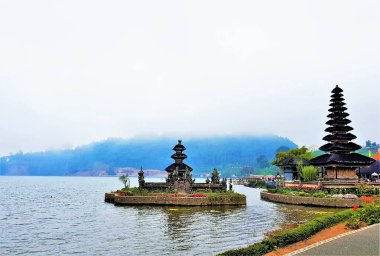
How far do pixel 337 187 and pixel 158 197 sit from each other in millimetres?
28870

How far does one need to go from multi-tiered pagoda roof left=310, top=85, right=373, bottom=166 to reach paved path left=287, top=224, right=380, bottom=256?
159 feet

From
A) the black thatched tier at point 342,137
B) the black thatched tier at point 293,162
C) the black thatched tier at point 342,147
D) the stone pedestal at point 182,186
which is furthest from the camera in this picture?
Answer: the black thatched tier at point 293,162

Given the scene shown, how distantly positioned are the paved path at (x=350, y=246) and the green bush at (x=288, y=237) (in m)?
1.69

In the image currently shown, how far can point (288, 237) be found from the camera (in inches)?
837

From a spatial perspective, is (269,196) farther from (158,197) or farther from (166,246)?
(166,246)

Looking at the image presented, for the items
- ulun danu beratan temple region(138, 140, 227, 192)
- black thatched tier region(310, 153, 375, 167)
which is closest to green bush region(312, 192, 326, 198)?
black thatched tier region(310, 153, 375, 167)

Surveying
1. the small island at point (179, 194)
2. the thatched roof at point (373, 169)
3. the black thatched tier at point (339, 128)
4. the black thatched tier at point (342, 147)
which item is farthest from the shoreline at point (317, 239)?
the thatched roof at point (373, 169)

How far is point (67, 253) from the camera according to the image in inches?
1056

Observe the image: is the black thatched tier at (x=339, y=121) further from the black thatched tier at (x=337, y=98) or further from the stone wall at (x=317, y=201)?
the stone wall at (x=317, y=201)

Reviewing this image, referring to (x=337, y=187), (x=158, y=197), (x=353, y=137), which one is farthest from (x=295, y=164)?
(x=158, y=197)

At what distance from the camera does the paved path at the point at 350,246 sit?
A: 17.9 meters

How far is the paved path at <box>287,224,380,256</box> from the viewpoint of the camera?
1790 centimetres

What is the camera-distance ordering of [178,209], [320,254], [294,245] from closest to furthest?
[320,254], [294,245], [178,209]

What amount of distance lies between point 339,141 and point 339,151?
2141 mm
